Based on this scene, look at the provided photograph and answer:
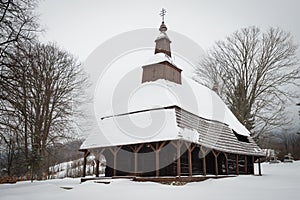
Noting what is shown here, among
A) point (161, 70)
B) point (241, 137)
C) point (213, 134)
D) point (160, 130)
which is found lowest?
point (241, 137)

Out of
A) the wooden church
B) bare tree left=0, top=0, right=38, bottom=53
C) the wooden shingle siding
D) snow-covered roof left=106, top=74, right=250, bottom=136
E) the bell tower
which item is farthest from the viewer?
the bell tower

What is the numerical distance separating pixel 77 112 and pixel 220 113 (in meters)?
11.9

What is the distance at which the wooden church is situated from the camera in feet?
42.6

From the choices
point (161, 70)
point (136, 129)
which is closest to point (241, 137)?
point (161, 70)

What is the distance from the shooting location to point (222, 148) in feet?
50.1

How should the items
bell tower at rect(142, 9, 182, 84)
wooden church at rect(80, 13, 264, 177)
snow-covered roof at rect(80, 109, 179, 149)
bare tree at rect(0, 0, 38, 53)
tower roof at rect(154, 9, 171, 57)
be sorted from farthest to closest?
tower roof at rect(154, 9, 171, 57), bell tower at rect(142, 9, 182, 84), wooden church at rect(80, 13, 264, 177), snow-covered roof at rect(80, 109, 179, 149), bare tree at rect(0, 0, 38, 53)

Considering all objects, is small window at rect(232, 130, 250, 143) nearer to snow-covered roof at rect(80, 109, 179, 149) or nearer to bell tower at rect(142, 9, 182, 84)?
bell tower at rect(142, 9, 182, 84)

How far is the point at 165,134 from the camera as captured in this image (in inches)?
488

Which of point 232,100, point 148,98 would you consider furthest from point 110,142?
point 232,100

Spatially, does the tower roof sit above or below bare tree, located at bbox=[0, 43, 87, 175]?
above

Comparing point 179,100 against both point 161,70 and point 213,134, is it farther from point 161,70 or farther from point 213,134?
point 161,70

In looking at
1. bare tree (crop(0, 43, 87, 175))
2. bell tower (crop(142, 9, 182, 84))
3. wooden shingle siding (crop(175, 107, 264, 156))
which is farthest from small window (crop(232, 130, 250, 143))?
bare tree (crop(0, 43, 87, 175))

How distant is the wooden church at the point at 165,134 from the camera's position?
13.0 m

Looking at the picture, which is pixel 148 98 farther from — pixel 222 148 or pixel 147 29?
pixel 147 29
